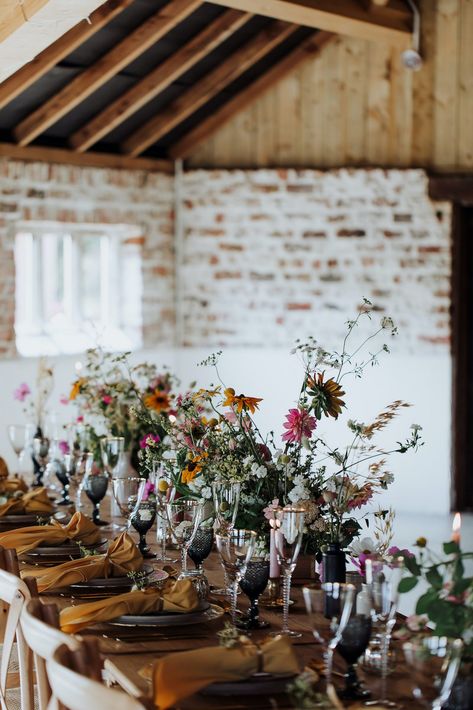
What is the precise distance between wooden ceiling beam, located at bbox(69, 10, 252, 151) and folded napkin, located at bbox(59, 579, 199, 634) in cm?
541

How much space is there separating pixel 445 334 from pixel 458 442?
0.76m

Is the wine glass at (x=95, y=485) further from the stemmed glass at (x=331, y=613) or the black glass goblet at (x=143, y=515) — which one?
the stemmed glass at (x=331, y=613)

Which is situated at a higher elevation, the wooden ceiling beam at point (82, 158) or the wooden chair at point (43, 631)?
the wooden ceiling beam at point (82, 158)

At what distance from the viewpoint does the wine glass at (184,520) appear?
9.44 ft

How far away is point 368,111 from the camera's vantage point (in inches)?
317

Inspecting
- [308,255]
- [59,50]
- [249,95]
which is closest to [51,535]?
[59,50]

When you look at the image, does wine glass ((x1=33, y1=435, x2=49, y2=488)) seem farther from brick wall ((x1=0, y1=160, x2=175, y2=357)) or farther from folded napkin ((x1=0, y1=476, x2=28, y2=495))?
brick wall ((x1=0, y1=160, x2=175, y2=357))

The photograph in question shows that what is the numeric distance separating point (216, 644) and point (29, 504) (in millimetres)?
1653

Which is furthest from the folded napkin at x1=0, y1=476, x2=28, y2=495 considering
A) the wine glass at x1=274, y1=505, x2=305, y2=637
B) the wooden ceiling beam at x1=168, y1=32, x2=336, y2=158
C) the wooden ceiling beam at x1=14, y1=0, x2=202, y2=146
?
the wooden ceiling beam at x1=168, y1=32, x2=336, y2=158

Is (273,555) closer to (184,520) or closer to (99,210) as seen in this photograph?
(184,520)

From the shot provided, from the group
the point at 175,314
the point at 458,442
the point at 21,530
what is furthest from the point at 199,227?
the point at 21,530

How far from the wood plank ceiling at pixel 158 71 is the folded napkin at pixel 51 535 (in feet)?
12.3

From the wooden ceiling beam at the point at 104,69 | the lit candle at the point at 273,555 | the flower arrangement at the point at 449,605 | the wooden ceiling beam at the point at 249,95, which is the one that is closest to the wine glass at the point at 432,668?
the flower arrangement at the point at 449,605

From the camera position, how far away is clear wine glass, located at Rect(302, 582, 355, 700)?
6.96 ft
